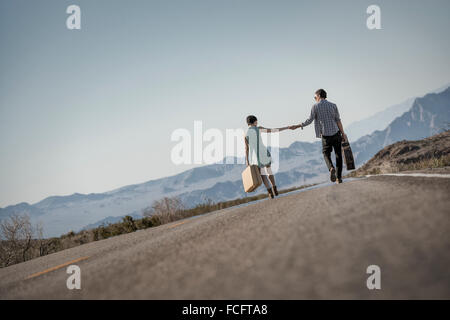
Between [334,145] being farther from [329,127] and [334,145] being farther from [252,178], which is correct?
[252,178]

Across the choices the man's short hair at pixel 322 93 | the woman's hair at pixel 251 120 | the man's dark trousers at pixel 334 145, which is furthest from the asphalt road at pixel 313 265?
the woman's hair at pixel 251 120

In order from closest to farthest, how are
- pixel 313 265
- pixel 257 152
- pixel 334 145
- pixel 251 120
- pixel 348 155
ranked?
pixel 313 265, pixel 334 145, pixel 348 155, pixel 257 152, pixel 251 120

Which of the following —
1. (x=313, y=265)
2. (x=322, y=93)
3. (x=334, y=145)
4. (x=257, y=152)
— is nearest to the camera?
(x=313, y=265)

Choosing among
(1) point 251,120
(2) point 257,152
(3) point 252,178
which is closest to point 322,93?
(1) point 251,120

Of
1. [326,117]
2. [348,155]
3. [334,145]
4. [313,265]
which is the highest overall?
[326,117]

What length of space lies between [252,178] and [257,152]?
2.77ft

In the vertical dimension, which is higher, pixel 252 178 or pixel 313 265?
pixel 313 265

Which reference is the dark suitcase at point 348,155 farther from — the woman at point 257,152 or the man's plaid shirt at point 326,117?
the woman at point 257,152

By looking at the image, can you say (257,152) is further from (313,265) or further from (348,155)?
(313,265)

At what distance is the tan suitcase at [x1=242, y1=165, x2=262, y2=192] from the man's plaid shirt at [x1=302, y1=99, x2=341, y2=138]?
6.46ft

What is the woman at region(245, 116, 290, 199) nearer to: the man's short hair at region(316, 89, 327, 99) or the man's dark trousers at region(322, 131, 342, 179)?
the man's dark trousers at region(322, 131, 342, 179)

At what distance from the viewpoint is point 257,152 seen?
28.0 feet

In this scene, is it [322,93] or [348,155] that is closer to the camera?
[348,155]

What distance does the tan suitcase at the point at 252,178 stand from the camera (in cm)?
813
